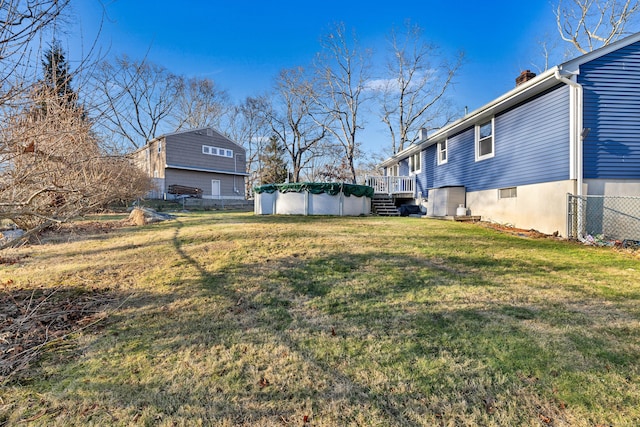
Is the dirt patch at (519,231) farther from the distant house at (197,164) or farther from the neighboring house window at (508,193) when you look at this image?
the distant house at (197,164)

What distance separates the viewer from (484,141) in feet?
35.4

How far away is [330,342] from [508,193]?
9053mm

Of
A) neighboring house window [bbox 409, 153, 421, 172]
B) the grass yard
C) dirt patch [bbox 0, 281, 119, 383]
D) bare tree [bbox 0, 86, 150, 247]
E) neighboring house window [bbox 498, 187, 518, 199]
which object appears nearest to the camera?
the grass yard

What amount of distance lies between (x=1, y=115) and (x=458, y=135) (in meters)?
13.1

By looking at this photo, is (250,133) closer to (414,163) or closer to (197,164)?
(197,164)

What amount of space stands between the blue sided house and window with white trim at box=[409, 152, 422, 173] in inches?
220

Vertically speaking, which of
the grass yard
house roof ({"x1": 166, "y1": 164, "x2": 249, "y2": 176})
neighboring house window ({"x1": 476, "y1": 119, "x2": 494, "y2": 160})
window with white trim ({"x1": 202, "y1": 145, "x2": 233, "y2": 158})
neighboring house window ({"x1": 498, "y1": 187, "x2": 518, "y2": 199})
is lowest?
the grass yard

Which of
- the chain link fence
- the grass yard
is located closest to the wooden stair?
the chain link fence

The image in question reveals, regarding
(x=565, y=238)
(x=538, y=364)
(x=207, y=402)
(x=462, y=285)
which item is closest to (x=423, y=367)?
(x=538, y=364)

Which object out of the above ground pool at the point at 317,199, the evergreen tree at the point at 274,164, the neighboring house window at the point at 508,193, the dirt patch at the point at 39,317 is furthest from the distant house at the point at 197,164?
the neighboring house window at the point at 508,193

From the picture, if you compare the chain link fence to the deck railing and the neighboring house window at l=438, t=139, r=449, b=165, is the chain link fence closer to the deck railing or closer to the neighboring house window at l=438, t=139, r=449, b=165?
the neighboring house window at l=438, t=139, r=449, b=165

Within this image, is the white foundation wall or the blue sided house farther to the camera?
the white foundation wall

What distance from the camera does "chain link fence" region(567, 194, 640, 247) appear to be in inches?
270

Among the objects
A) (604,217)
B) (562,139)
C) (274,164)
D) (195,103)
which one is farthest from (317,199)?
(195,103)
